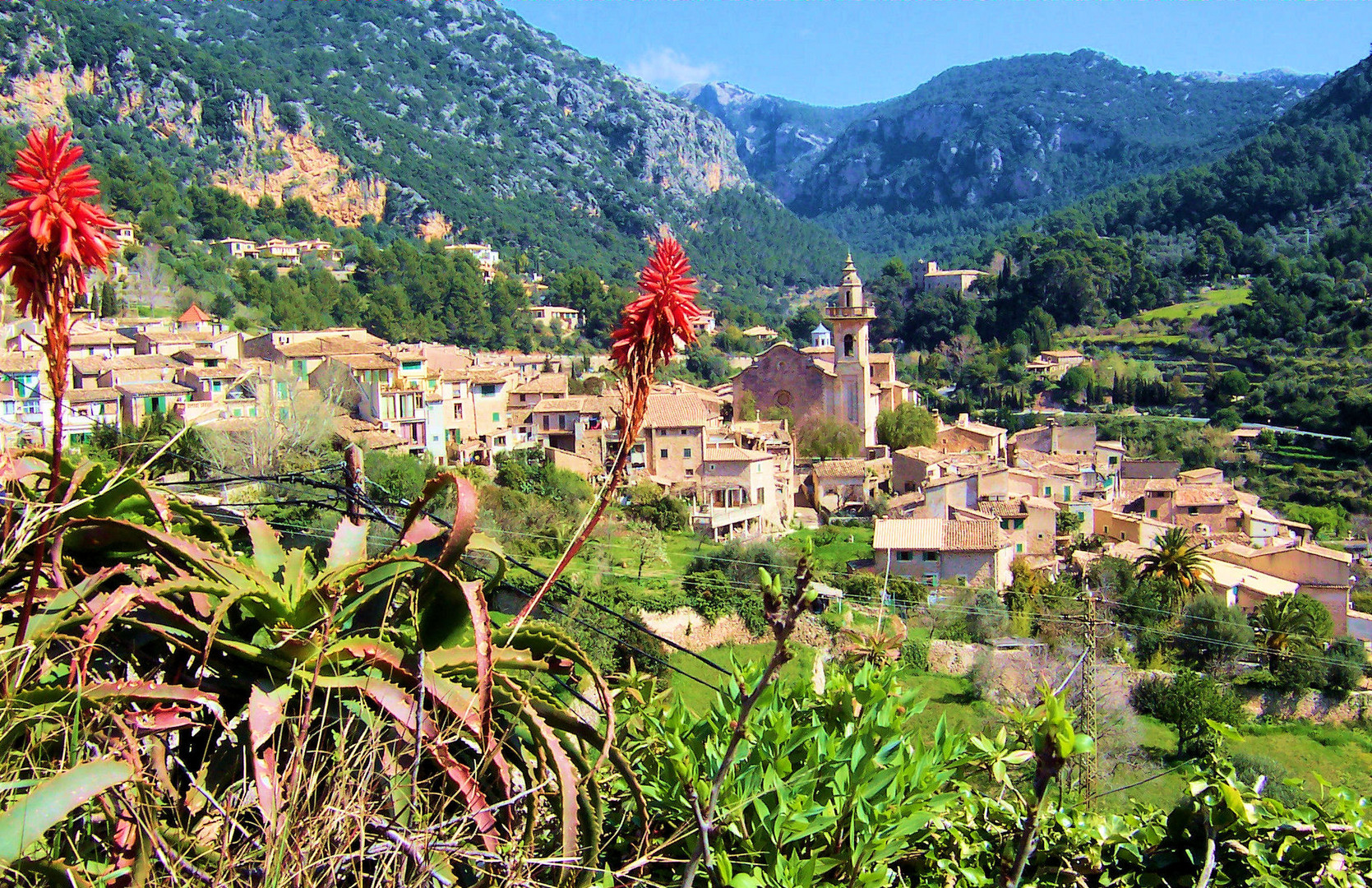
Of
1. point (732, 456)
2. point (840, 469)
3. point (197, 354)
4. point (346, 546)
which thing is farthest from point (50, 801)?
point (197, 354)

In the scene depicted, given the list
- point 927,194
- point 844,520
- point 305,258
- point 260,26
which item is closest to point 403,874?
point 844,520

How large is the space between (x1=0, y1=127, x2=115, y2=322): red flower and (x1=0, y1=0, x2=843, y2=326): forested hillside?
59.3 metres

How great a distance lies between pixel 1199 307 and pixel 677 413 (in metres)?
42.4

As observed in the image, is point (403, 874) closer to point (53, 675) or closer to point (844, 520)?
point (53, 675)

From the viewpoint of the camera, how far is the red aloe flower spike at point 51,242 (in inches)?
66.7

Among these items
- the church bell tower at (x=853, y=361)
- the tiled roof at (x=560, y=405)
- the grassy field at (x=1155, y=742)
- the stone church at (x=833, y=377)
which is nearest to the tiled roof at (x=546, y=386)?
the tiled roof at (x=560, y=405)

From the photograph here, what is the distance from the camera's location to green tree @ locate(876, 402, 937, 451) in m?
38.4

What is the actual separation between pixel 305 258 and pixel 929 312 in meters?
36.1

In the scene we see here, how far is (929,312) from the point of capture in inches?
2643

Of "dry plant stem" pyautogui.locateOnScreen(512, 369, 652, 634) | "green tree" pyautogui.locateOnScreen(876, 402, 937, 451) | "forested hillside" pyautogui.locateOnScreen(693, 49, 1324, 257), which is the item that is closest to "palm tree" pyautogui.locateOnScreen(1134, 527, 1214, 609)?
"green tree" pyautogui.locateOnScreen(876, 402, 937, 451)

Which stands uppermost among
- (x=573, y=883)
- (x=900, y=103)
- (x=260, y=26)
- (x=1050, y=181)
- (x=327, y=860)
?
(x=900, y=103)

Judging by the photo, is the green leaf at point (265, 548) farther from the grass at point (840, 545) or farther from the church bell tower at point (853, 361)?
the church bell tower at point (853, 361)

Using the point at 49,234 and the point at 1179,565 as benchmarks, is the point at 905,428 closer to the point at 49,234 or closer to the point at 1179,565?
the point at 1179,565

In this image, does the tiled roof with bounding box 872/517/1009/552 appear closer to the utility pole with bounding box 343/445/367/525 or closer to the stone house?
the stone house
